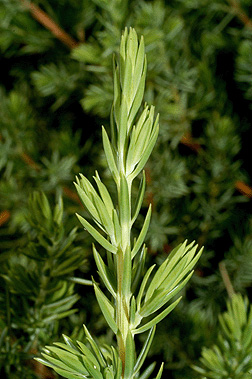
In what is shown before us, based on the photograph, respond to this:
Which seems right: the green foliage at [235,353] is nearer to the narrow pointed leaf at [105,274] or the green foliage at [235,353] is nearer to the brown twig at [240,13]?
the narrow pointed leaf at [105,274]

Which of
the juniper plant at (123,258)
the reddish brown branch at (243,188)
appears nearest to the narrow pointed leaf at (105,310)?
the juniper plant at (123,258)

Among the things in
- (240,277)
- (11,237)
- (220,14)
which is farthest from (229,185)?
(11,237)

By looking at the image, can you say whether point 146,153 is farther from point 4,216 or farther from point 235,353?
point 4,216

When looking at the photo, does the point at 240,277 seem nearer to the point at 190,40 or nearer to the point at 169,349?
the point at 169,349

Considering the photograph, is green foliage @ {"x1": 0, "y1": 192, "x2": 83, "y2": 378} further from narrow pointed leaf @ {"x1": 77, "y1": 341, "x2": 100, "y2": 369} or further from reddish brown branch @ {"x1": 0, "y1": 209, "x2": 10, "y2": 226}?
reddish brown branch @ {"x1": 0, "y1": 209, "x2": 10, "y2": 226}

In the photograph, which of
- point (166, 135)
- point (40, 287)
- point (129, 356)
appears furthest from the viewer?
point (166, 135)

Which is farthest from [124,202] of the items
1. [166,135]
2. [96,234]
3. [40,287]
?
[166,135]

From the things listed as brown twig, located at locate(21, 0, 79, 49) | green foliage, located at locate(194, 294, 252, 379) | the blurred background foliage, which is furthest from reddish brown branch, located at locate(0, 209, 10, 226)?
green foliage, located at locate(194, 294, 252, 379)

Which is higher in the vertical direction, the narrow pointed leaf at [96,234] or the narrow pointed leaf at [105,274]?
the narrow pointed leaf at [96,234]
